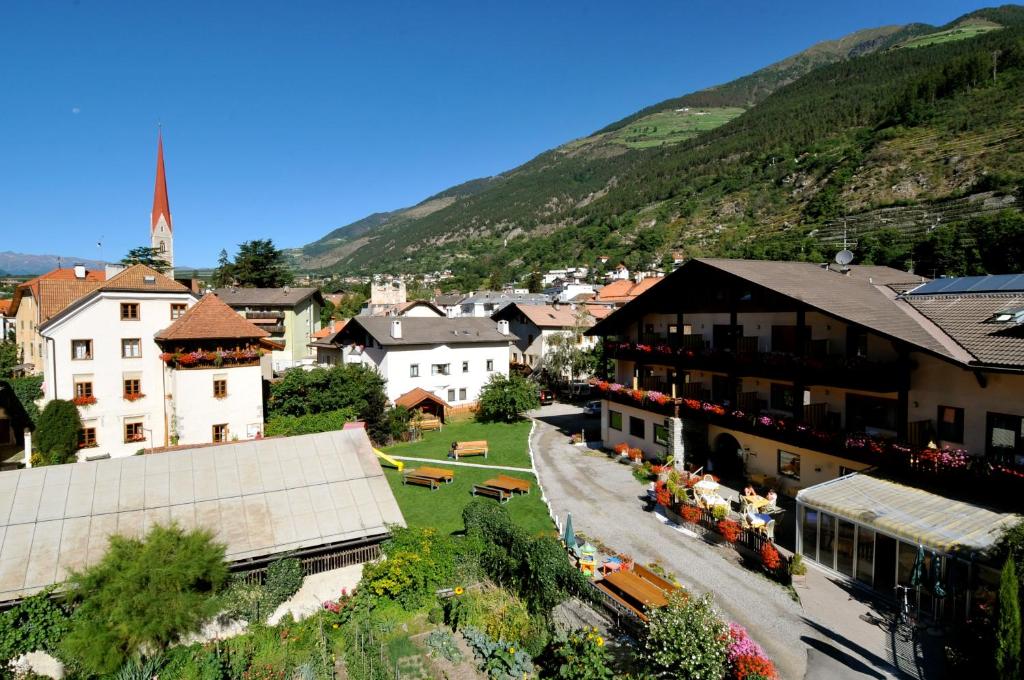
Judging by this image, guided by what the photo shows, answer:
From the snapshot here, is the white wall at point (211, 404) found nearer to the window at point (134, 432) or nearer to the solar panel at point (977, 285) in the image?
the window at point (134, 432)

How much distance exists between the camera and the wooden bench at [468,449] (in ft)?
104

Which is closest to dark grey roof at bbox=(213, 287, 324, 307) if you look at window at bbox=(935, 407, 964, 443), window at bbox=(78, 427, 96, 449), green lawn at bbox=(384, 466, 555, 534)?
window at bbox=(78, 427, 96, 449)

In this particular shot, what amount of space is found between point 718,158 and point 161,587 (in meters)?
198

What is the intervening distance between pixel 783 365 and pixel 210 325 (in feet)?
97.9

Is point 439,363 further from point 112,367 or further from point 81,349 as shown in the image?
point 81,349

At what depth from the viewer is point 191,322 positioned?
30.5 meters

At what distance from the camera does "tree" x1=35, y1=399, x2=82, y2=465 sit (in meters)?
28.2

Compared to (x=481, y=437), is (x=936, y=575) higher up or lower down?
higher up

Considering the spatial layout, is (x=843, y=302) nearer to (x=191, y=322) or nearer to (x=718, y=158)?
(x=191, y=322)

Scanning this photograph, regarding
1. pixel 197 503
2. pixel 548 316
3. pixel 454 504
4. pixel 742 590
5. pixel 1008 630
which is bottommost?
pixel 454 504

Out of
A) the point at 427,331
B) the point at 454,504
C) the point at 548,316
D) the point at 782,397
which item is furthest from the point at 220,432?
the point at 548,316

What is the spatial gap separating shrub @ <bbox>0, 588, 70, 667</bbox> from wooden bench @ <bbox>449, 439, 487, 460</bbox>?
68.7ft

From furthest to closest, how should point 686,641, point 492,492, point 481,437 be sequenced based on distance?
point 481,437 → point 492,492 → point 686,641

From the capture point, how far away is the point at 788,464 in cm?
2241
